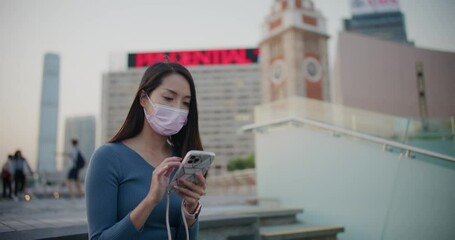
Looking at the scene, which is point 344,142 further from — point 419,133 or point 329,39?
point 329,39

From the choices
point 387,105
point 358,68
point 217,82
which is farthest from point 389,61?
point 217,82

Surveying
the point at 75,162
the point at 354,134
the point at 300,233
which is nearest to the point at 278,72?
the point at 75,162

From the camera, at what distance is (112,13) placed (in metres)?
5.63

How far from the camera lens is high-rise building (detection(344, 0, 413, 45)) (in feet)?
133

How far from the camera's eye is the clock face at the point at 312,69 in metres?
43.1

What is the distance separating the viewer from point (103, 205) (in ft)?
3.71

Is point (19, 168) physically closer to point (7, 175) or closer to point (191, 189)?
point (7, 175)

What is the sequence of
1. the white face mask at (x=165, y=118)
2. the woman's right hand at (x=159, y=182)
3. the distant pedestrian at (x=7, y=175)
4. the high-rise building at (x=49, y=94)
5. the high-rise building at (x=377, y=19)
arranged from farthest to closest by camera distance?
the high-rise building at (x=49, y=94), the high-rise building at (x=377, y=19), the distant pedestrian at (x=7, y=175), the white face mask at (x=165, y=118), the woman's right hand at (x=159, y=182)

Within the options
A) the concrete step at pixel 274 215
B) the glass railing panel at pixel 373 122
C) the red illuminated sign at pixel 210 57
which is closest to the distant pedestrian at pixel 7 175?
the glass railing panel at pixel 373 122

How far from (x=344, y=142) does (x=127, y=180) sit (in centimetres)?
366

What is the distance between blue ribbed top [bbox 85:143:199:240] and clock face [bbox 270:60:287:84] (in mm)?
42207

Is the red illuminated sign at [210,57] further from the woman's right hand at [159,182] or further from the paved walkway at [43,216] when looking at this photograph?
the woman's right hand at [159,182]

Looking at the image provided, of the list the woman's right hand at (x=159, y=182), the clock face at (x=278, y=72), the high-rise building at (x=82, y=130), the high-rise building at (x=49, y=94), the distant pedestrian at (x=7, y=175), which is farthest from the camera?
the high-rise building at (x=82, y=130)

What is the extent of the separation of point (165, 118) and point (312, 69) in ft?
146
